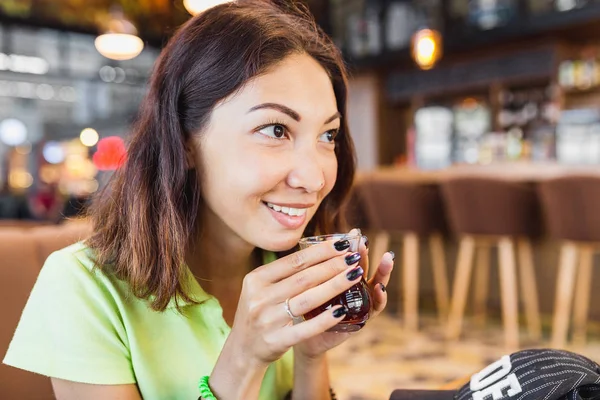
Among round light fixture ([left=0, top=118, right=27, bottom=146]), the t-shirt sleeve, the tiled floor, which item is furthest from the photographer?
round light fixture ([left=0, top=118, right=27, bottom=146])

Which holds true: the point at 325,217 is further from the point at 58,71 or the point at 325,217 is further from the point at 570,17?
the point at 58,71

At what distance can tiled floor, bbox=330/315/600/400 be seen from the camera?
3207 millimetres

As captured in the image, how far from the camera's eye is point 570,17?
17.7 ft

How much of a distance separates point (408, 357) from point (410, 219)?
103cm

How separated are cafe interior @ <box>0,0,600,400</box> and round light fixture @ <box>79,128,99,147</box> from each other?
35.6ft

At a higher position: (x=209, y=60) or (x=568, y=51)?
(x=568, y=51)

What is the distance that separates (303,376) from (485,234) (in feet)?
9.73

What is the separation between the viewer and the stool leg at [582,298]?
388 cm

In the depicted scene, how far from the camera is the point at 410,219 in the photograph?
14.1 feet

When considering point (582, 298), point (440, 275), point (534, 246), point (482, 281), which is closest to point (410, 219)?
point (440, 275)

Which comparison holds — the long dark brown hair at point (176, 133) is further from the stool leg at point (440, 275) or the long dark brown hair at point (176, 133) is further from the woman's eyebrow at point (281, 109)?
the stool leg at point (440, 275)

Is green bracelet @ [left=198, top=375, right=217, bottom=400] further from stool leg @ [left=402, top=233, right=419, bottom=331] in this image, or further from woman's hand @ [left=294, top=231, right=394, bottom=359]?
stool leg @ [left=402, top=233, right=419, bottom=331]

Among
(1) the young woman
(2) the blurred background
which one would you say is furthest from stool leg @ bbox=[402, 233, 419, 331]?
(1) the young woman

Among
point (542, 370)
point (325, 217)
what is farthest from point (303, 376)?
point (542, 370)
